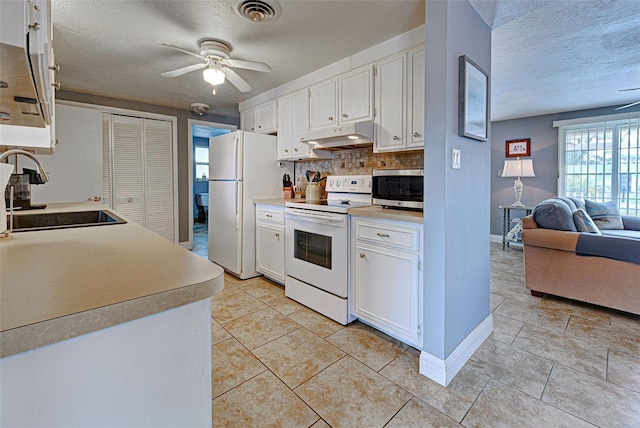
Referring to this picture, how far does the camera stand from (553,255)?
284 centimetres

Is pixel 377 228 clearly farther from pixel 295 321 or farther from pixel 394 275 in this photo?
pixel 295 321

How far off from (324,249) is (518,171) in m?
4.04

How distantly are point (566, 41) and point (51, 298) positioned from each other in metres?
3.54

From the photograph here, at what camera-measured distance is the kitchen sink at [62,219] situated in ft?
5.84

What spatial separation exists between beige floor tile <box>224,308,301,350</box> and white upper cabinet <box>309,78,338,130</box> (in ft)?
6.10

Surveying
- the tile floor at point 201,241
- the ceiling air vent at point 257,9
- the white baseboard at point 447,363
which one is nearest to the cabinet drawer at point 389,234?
the white baseboard at point 447,363

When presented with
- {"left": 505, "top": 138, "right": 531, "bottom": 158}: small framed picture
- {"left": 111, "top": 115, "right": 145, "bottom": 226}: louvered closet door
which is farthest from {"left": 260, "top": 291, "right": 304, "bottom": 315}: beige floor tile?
{"left": 505, "top": 138, "right": 531, "bottom": 158}: small framed picture

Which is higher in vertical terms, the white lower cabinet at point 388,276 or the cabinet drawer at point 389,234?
the cabinet drawer at point 389,234

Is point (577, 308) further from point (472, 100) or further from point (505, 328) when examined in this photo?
point (472, 100)

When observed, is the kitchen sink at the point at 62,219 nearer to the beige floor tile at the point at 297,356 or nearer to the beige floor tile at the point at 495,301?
the beige floor tile at the point at 297,356

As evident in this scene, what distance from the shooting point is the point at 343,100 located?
2.84 metres

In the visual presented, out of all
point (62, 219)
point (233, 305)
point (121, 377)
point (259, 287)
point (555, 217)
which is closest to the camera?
point (121, 377)

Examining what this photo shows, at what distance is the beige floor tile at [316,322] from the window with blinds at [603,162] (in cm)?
470

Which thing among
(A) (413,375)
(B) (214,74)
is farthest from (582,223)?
(B) (214,74)
